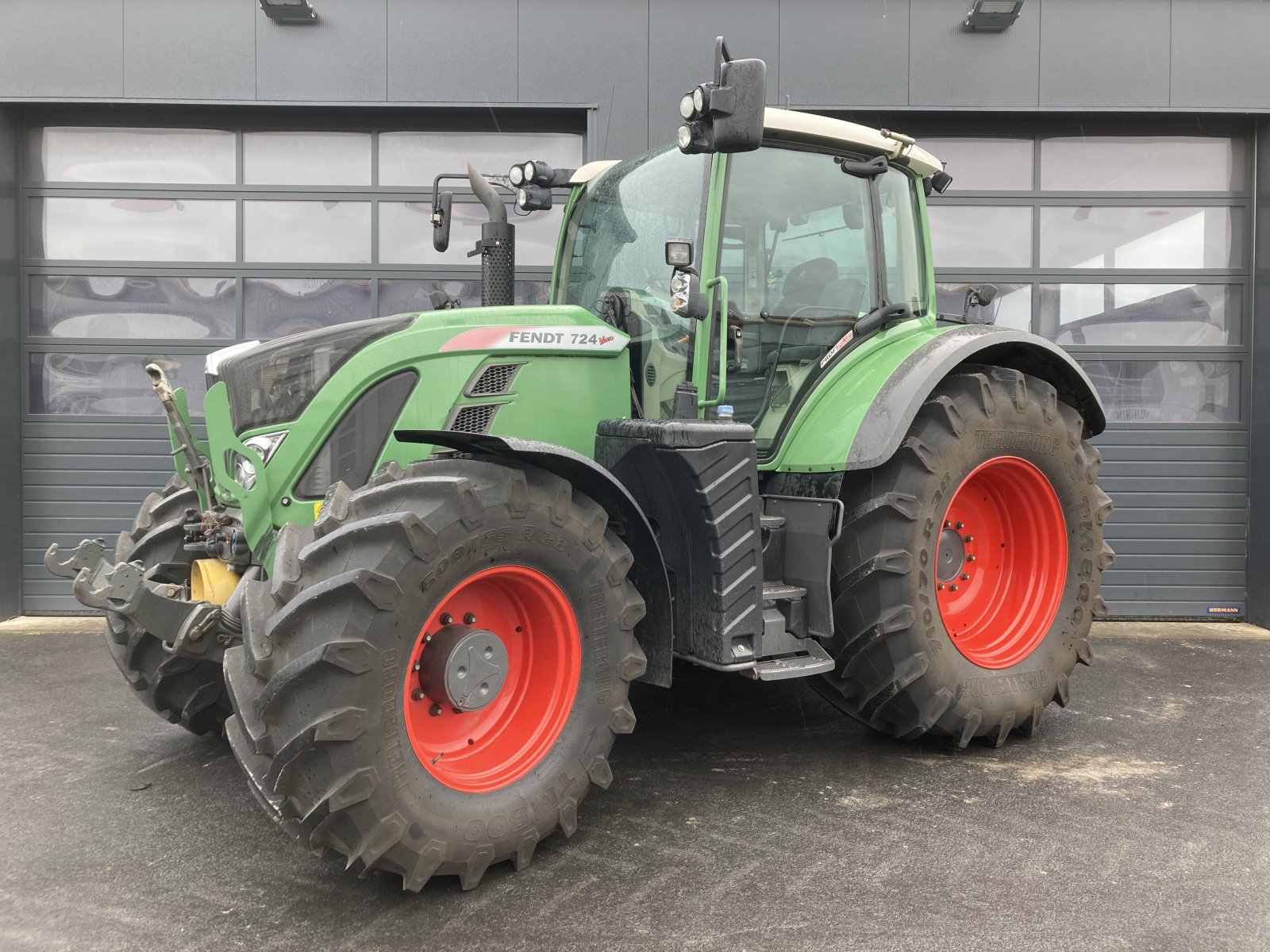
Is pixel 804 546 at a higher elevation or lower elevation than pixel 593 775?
higher

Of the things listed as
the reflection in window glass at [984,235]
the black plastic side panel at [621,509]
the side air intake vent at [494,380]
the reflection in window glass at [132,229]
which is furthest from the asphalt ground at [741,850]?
the reflection in window glass at [132,229]

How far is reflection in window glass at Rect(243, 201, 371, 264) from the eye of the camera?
273 inches

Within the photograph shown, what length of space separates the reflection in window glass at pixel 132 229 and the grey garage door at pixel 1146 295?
5252mm

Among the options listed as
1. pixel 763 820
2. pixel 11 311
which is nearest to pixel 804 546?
pixel 763 820

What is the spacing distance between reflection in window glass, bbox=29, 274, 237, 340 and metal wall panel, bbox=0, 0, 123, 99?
4.21 ft

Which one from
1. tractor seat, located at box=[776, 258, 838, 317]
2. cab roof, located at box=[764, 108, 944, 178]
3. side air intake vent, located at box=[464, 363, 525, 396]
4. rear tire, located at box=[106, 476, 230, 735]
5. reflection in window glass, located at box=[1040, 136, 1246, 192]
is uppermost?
reflection in window glass, located at box=[1040, 136, 1246, 192]

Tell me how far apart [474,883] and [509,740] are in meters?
0.43

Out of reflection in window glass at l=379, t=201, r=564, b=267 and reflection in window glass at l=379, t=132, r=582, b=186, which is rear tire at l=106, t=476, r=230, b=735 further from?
reflection in window glass at l=379, t=132, r=582, b=186

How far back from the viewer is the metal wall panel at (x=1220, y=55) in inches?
256

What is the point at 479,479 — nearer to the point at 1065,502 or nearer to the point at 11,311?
the point at 1065,502

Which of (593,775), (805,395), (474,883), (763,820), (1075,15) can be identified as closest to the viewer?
(474,883)

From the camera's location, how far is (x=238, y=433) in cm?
321

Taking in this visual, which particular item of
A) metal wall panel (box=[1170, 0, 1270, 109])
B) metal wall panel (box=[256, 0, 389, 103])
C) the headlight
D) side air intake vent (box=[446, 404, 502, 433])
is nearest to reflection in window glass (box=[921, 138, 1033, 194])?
metal wall panel (box=[1170, 0, 1270, 109])

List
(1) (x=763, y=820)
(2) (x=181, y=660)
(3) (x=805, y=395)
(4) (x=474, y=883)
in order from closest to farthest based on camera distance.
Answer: (4) (x=474, y=883), (1) (x=763, y=820), (2) (x=181, y=660), (3) (x=805, y=395)
